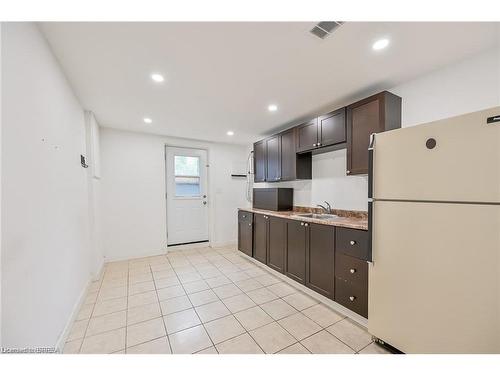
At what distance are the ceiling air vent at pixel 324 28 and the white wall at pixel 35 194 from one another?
1.73 meters

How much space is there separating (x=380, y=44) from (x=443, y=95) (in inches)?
34.0

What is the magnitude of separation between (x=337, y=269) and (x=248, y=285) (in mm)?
1211

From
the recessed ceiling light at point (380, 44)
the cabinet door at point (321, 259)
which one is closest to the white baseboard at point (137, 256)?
the cabinet door at point (321, 259)

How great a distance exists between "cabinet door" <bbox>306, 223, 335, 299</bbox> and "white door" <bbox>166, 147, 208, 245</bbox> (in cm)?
279

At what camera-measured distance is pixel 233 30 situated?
1.32 metres

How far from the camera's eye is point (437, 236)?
126 centimetres

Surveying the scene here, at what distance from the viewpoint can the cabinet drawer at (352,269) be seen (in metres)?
1.80

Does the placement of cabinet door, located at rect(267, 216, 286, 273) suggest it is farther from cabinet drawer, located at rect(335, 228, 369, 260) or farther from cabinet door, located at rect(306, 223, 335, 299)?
cabinet drawer, located at rect(335, 228, 369, 260)

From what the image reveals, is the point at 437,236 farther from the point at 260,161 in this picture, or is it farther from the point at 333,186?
the point at 260,161

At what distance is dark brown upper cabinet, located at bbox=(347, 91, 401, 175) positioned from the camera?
1.94m

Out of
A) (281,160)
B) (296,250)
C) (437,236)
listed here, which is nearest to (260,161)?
(281,160)
